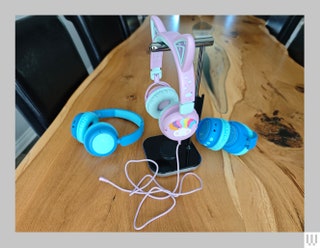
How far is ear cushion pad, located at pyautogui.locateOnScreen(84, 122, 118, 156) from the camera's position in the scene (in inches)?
18.3

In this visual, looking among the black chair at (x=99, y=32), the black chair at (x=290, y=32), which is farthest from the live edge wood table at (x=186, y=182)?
the black chair at (x=290, y=32)

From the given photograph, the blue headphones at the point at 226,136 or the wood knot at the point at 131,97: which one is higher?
the blue headphones at the point at 226,136

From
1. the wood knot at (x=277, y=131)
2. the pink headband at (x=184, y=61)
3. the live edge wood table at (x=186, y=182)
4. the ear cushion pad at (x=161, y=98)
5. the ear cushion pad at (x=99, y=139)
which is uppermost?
the pink headband at (x=184, y=61)

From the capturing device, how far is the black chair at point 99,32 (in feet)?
3.11

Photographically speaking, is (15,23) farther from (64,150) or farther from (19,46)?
(64,150)

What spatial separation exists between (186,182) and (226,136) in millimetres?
126

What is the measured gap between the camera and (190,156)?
0.50 m

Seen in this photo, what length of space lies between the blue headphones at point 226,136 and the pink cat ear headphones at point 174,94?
0.08m

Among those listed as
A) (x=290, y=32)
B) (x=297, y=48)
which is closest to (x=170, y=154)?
(x=297, y=48)

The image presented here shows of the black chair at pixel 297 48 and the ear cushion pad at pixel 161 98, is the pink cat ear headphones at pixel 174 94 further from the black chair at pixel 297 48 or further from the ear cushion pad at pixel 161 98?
the black chair at pixel 297 48

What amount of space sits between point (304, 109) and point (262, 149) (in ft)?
0.84

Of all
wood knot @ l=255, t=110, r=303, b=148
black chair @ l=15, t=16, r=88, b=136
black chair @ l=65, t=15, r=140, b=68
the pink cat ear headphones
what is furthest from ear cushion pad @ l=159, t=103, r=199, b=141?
black chair @ l=65, t=15, r=140, b=68

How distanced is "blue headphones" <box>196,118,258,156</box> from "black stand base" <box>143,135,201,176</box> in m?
0.04

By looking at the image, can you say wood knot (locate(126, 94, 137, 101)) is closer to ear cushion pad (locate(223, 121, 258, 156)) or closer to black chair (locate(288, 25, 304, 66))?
ear cushion pad (locate(223, 121, 258, 156))
